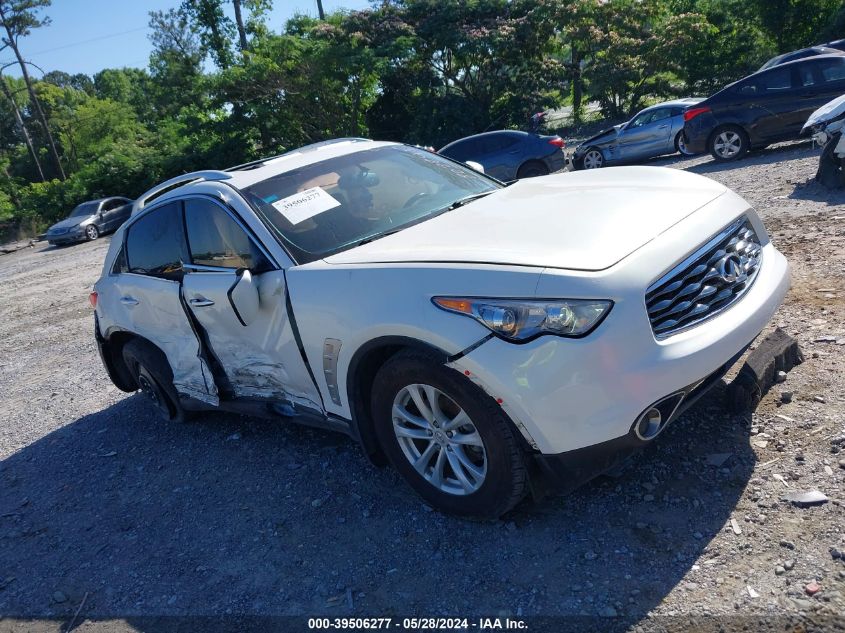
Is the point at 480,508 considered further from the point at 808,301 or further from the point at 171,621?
the point at 808,301

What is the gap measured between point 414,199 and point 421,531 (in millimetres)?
1898

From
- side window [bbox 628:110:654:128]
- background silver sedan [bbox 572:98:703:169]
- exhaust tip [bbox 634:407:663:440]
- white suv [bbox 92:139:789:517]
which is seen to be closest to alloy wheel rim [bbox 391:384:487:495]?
white suv [bbox 92:139:789:517]

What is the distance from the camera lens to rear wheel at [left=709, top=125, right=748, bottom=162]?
38.5 feet

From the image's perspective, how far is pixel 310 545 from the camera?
328 cm

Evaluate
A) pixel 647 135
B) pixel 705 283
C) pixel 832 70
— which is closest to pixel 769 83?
pixel 832 70

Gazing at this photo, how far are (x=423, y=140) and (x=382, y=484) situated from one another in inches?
1056

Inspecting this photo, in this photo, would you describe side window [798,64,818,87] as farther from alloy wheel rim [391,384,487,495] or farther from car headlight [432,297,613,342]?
alloy wheel rim [391,384,487,495]

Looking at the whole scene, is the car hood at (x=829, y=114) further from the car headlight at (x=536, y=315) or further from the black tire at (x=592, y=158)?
the black tire at (x=592, y=158)

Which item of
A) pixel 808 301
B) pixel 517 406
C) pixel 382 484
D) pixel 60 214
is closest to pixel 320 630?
pixel 382 484

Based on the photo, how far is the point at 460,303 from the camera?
270 centimetres

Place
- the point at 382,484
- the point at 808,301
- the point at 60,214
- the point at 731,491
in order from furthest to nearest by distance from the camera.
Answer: the point at 60,214 < the point at 808,301 < the point at 382,484 < the point at 731,491

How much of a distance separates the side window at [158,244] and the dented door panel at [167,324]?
74 mm

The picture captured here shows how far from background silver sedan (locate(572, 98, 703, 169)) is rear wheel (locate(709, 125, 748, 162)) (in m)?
2.72

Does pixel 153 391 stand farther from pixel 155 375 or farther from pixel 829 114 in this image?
pixel 829 114
